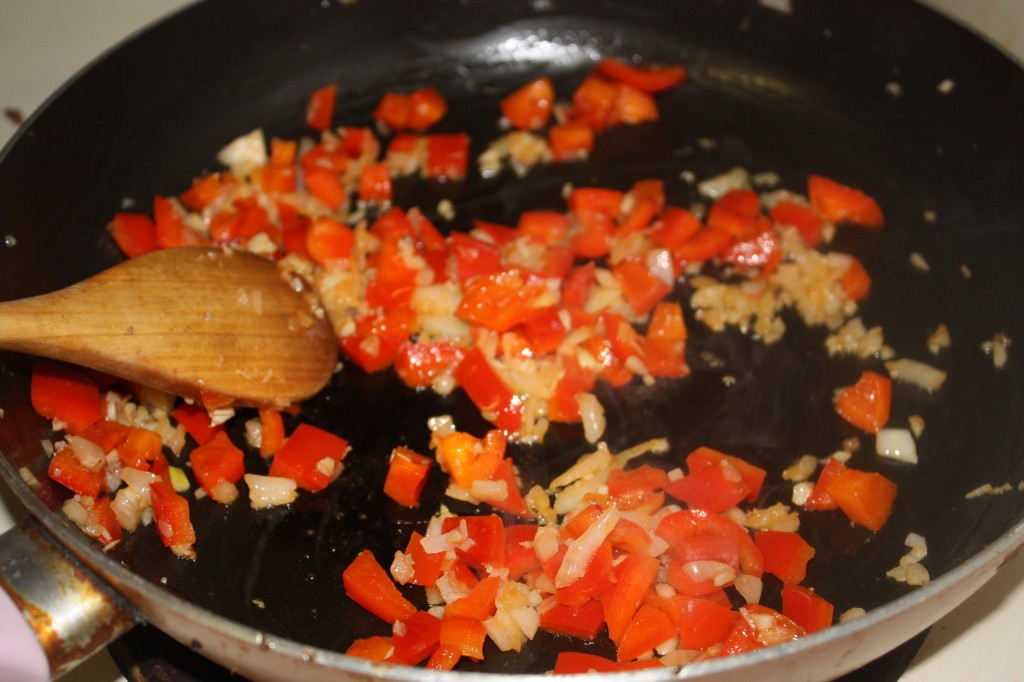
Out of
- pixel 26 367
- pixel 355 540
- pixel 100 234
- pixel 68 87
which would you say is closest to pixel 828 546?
pixel 355 540

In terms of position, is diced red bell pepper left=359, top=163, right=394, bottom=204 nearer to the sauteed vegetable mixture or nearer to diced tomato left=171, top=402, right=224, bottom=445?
the sauteed vegetable mixture

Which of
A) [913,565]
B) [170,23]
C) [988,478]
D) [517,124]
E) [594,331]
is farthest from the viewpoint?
[517,124]

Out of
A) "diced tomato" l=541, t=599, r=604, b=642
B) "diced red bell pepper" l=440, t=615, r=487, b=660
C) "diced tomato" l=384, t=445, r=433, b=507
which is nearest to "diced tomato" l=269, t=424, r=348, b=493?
"diced tomato" l=384, t=445, r=433, b=507

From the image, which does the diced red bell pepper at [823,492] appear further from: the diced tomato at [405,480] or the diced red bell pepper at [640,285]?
the diced tomato at [405,480]

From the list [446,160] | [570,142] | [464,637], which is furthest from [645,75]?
[464,637]

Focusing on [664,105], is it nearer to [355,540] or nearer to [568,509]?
[568,509]

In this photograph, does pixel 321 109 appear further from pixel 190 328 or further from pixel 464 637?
pixel 464 637
